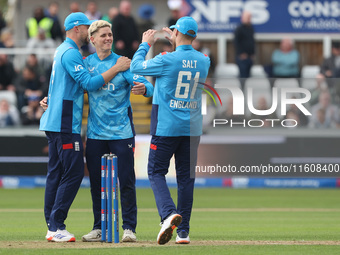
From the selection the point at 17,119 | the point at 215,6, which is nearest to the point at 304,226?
the point at 17,119

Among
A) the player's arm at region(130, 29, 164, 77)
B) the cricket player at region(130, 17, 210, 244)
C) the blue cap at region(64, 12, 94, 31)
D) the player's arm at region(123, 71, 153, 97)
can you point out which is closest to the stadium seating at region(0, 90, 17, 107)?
the blue cap at region(64, 12, 94, 31)

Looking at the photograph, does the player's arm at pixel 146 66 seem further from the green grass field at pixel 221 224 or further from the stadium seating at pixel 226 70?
the stadium seating at pixel 226 70

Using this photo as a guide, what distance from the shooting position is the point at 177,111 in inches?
381

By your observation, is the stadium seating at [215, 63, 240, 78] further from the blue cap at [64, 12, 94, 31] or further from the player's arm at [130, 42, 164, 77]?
the player's arm at [130, 42, 164, 77]

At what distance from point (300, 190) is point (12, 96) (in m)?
7.77

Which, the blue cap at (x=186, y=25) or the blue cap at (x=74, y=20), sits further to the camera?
the blue cap at (x=74, y=20)

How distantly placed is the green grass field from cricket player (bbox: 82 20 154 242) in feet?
1.73

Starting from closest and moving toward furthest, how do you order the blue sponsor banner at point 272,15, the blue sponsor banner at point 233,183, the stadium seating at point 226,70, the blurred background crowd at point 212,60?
the blurred background crowd at point 212,60 → the blue sponsor banner at point 233,183 → the stadium seating at point 226,70 → the blue sponsor banner at point 272,15

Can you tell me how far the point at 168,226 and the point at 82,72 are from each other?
2.00 meters

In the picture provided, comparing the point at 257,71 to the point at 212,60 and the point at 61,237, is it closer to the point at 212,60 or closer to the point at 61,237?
the point at 212,60

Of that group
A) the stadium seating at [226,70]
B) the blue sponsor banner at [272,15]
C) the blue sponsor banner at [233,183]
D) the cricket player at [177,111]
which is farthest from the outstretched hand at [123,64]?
the blue sponsor banner at [272,15]

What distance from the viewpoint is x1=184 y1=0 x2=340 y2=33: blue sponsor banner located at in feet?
82.3

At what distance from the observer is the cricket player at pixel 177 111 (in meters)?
9.61

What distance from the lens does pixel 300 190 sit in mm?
20172
